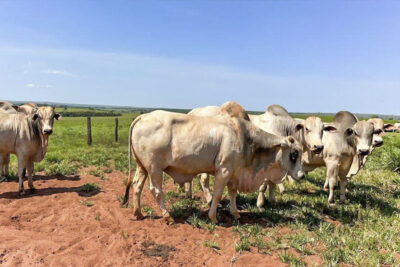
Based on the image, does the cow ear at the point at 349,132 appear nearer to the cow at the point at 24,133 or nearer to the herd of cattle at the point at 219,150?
the herd of cattle at the point at 219,150

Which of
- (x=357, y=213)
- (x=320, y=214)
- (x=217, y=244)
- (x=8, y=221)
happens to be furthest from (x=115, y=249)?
(x=357, y=213)

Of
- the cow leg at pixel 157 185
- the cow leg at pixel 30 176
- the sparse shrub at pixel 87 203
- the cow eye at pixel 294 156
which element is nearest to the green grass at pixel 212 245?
the cow leg at pixel 157 185

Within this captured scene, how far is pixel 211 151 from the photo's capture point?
211 inches

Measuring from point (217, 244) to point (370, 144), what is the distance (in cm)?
499

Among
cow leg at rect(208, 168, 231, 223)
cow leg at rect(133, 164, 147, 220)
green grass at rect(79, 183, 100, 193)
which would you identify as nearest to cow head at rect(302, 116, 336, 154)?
cow leg at rect(208, 168, 231, 223)

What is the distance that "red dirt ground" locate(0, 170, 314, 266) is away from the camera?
12.9 feet

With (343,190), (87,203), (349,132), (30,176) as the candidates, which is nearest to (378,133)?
(349,132)

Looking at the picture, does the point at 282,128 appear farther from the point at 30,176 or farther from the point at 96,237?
the point at 30,176

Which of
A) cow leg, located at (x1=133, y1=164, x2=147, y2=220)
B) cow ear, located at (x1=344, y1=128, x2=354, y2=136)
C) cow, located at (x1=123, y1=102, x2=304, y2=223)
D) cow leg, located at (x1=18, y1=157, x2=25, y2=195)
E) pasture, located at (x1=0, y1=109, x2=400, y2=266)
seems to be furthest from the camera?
cow ear, located at (x1=344, y1=128, x2=354, y2=136)

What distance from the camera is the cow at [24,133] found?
6919mm

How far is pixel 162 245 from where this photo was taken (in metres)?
4.42

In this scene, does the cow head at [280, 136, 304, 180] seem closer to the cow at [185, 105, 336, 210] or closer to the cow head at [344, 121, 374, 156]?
the cow at [185, 105, 336, 210]

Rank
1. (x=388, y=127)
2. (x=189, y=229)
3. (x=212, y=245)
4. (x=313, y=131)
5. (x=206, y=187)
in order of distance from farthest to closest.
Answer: (x=388, y=127)
(x=206, y=187)
(x=313, y=131)
(x=189, y=229)
(x=212, y=245)

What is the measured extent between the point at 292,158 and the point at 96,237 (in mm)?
4261
